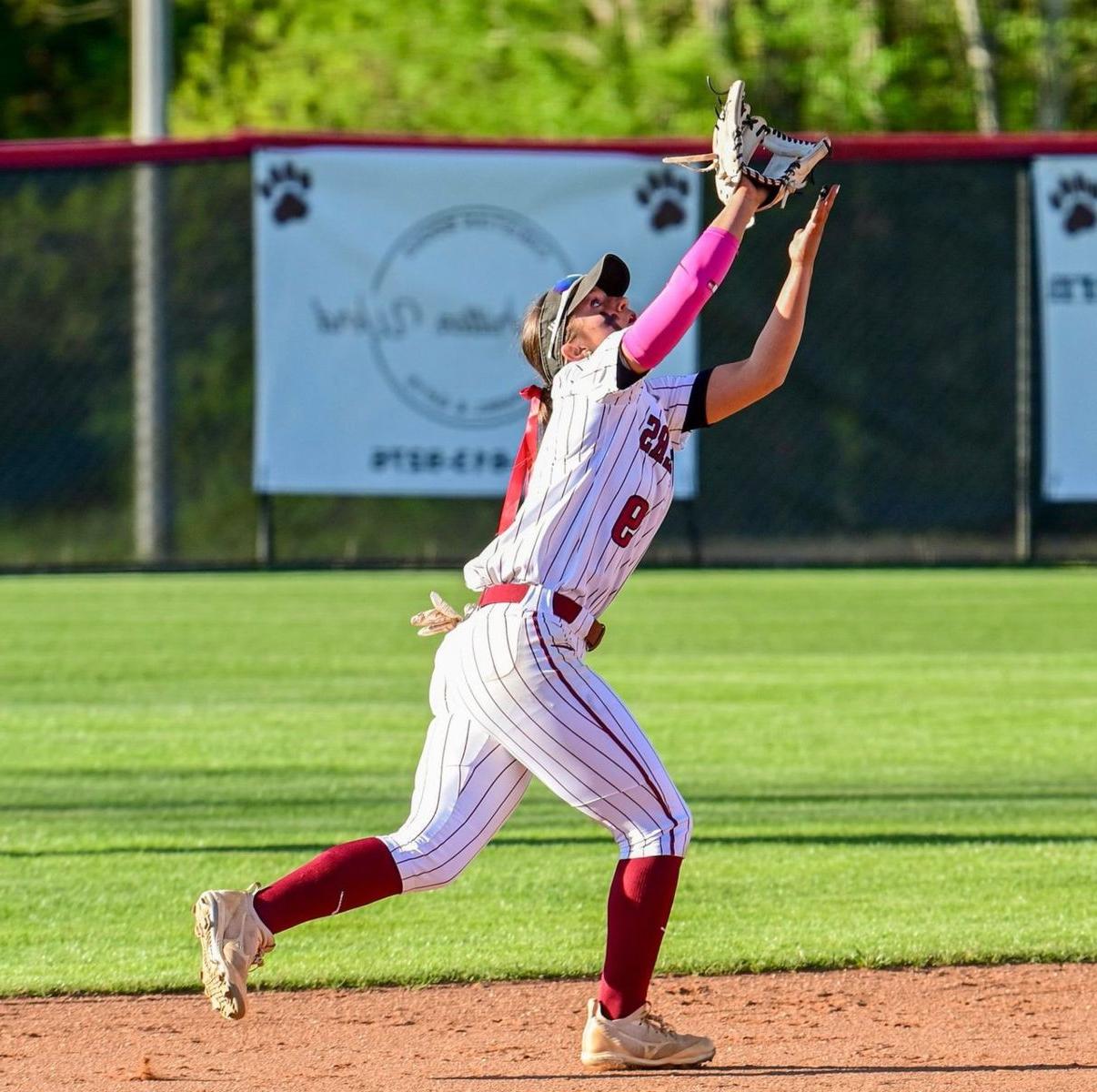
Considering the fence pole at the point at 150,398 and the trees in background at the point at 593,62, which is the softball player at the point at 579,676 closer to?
the fence pole at the point at 150,398

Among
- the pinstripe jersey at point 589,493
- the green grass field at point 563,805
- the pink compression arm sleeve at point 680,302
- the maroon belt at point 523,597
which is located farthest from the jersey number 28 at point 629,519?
the green grass field at point 563,805

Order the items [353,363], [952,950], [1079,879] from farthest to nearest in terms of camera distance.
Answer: [353,363] → [1079,879] → [952,950]

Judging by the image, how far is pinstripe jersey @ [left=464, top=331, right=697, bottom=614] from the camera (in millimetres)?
3973

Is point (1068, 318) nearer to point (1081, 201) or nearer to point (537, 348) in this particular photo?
point (1081, 201)

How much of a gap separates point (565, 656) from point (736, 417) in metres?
8.75

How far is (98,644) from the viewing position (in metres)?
11.0

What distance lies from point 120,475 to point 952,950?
8.14 meters

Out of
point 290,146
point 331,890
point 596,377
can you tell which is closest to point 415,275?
point 290,146

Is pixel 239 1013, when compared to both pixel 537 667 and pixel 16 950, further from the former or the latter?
pixel 16 950

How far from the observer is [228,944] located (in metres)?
3.94

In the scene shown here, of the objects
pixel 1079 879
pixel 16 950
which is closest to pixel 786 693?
pixel 1079 879

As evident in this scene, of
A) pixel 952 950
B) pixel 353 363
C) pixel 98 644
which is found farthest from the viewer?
pixel 353 363

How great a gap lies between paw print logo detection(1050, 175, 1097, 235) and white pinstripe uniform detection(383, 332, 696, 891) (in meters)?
9.06

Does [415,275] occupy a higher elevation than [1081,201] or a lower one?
lower
